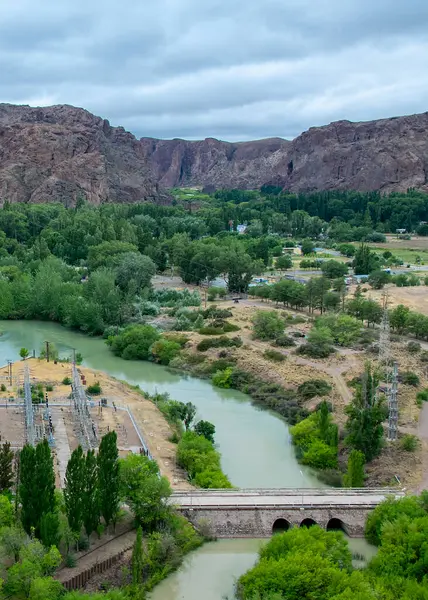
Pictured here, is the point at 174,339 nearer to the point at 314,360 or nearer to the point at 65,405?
the point at 314,360

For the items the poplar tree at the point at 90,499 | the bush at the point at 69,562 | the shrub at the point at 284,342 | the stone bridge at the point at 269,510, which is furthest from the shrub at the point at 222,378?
the bush at the point at 69,562

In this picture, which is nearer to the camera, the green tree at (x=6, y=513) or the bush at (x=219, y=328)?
the green tree at (x=6, y=513)

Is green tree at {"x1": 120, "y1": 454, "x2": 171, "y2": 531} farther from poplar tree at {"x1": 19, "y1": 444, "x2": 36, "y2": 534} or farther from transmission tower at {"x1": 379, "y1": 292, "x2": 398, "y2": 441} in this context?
transmission tower at {"x1": 379, "y1": 292, "x2": 398, "y2": 441}

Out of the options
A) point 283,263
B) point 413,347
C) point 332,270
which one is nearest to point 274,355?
point 413,347

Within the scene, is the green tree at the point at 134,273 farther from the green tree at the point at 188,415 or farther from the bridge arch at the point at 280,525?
the bridge arch at the point at 280,525

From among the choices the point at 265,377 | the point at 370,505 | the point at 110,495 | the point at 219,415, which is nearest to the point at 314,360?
the point at 265,377

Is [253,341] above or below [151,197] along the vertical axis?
below
